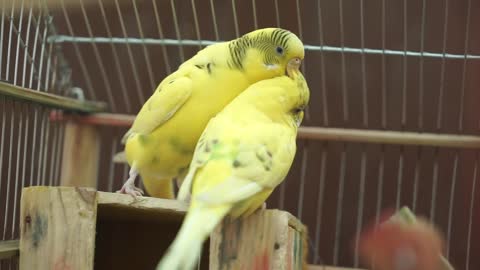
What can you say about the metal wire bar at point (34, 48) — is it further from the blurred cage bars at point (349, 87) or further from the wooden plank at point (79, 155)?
the wooden plank at point (79, 155)

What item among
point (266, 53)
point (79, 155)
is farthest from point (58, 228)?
point (79, 155)

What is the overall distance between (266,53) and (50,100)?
0.43 metres

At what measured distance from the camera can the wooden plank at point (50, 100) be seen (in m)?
1.13

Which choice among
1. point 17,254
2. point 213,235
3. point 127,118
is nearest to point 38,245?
point 17,254

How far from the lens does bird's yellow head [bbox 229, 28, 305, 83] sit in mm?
1082

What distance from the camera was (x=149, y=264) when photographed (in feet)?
3.93

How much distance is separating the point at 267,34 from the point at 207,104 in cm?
13

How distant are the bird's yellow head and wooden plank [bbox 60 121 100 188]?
48 centimetres

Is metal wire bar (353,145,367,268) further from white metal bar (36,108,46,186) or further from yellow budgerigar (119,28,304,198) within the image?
white metal bar (36,108,46,186)

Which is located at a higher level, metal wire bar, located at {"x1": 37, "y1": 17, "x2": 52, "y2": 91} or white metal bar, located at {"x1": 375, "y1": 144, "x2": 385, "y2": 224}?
metal wire bar, located at {"x1": 37, "y1": 17, "x2": 52, "y2": 91}

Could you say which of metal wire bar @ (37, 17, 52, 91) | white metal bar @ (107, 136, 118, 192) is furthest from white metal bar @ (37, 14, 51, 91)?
white metal bar @ (107, 136, 118, 192)

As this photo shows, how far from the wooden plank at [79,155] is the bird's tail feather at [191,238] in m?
0.69

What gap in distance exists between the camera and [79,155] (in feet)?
4.84

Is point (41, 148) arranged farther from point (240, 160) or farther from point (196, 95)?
point (240, 160)
